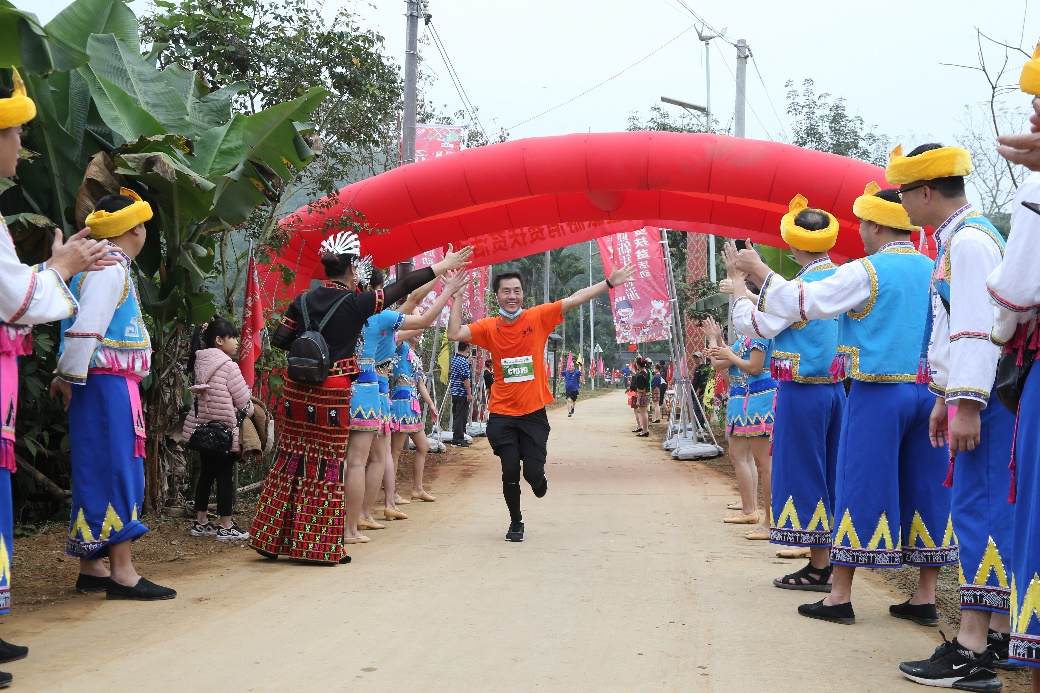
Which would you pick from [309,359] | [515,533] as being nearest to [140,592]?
[309,359]

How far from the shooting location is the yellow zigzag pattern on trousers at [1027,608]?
120 inches

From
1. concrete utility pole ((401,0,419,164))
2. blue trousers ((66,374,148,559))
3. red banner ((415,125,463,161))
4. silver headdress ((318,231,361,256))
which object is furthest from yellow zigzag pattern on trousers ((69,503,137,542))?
red banner ((415,125,463,161))

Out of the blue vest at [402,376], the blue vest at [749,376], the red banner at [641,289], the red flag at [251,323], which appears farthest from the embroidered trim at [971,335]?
the red banner at [641,289]

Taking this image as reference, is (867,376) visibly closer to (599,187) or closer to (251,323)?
(251,323)

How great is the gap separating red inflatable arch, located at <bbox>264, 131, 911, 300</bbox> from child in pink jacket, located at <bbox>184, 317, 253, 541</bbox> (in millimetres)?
3235

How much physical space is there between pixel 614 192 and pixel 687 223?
157 cm

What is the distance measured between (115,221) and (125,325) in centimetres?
54

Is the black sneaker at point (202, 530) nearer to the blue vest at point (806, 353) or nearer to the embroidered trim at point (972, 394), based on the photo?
the blue vest at point (806, 353)

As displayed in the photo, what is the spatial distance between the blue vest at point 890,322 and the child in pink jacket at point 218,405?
4567mm

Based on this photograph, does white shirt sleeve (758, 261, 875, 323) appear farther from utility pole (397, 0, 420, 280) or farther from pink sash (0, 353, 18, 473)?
utility pole (397, 0, 420, 280)

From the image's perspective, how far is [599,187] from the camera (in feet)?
39.4

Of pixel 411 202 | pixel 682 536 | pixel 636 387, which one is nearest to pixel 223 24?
pixel 411 202

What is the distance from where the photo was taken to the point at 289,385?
6863 millimetres

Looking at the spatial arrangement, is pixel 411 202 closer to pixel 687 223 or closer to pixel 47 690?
pixel 687 223
